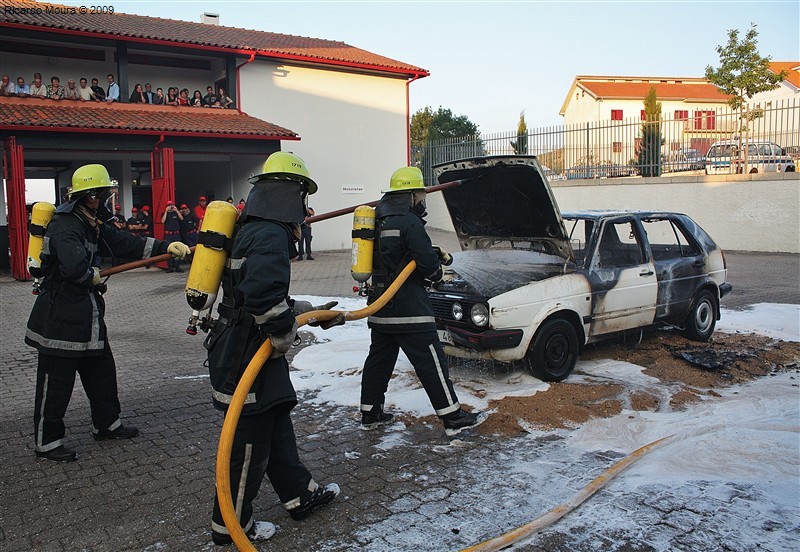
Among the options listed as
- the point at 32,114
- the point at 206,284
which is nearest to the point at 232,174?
the point at 32,114

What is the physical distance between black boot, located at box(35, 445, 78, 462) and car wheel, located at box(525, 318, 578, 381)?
3.76 meters

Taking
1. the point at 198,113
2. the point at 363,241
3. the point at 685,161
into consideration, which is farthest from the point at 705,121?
the point at 363,241

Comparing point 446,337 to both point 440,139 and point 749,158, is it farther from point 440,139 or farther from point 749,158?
point 440,139

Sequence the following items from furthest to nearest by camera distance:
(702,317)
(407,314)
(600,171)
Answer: (600,171)
(702,317)
(407,314)

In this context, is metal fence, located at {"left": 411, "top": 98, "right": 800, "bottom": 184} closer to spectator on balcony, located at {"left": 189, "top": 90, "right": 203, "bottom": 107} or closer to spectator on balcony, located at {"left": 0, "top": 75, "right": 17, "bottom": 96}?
spectator on balcony, located at {"left": 189, "top": 90, "right": 203, "bottom": 107}

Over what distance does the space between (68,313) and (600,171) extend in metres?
17.8

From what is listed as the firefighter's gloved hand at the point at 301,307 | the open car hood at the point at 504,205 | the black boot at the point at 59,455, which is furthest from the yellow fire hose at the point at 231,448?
the open car hood at the point at 504,205

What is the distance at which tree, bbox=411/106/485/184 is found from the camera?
22.5 m

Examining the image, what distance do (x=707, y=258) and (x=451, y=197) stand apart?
122 inches

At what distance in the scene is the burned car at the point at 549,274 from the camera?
19.8ft

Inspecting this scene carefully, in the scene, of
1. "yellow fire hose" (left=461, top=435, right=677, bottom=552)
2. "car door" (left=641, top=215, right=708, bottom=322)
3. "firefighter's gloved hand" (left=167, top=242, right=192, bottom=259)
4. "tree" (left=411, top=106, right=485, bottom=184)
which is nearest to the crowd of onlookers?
"tree" (left=411, top=106, right=485, bottom=184)

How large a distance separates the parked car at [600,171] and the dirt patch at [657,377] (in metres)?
12.4

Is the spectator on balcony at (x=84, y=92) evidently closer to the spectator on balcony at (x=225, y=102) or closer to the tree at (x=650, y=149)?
the spectator on balcony at (x=225, y=102)

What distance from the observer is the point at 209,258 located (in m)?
3.62
